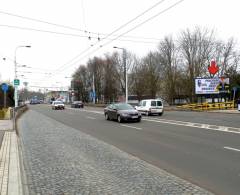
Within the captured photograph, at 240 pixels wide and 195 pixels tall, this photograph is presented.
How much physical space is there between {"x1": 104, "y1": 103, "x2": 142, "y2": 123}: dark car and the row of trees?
139 feet

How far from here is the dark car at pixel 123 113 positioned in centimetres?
2619

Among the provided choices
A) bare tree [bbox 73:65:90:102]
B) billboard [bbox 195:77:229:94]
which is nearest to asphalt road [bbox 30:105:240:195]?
billboard [bbox 195:77:229:94]

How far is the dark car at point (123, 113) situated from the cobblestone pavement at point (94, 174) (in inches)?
514

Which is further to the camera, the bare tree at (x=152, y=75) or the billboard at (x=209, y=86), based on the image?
the bare tree at (x=152, y=75)

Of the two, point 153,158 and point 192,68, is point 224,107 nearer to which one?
point 192,68

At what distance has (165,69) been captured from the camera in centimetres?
7956

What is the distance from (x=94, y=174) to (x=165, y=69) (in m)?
72.1

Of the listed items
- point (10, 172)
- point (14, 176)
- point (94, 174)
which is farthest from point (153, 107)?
point (14, 176)

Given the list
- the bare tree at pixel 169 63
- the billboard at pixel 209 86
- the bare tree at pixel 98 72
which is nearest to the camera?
the billboard at pixel 209 86

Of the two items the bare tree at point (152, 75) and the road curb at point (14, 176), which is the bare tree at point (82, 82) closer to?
the bare tree at point (152, 75)

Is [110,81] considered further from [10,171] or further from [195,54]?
[10,171]

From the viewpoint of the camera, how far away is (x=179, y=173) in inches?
340

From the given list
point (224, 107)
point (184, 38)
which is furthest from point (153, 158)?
Result: point (184, 38)

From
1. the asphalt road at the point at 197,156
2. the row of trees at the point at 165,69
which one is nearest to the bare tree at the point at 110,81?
the row of trees at the point at 165,69
